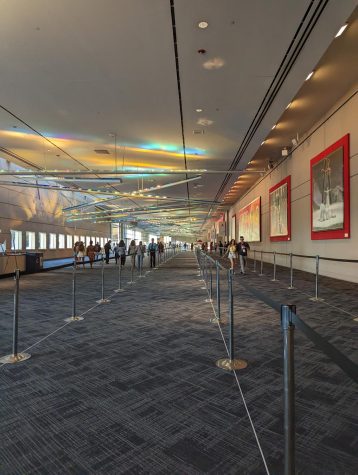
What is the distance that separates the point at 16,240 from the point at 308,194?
16.7 metres

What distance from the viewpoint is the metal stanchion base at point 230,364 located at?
3647 mm

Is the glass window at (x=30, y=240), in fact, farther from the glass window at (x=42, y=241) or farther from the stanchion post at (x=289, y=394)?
the stanchion post at (x=289, y=394)

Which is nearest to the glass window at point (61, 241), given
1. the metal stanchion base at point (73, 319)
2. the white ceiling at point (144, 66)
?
the white ceiling at point (144, 66)

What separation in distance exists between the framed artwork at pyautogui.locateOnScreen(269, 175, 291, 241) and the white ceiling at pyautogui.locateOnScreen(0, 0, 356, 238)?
4266 millimetres

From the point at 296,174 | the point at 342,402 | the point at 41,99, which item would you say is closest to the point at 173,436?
the point at 342,402

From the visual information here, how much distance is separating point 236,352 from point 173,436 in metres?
1.92

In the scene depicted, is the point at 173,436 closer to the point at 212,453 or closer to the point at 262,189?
the point at 212,453

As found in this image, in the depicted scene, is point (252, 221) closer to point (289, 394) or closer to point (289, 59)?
point (289, 59)

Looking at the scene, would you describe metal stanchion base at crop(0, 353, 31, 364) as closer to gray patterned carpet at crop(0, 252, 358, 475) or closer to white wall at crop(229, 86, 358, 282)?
gray patterned carpet at crop(0, 252, 358, 475)

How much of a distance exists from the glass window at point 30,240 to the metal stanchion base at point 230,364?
21.1 meters

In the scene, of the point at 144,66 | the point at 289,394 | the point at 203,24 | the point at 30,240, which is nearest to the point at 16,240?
the point at 30,240

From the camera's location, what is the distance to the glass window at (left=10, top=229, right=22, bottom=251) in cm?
2003

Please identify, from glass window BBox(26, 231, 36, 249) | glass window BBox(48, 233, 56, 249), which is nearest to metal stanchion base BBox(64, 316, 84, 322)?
glass window BBox(26, 231, 36, 249)

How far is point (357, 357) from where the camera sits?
3.90 meters
